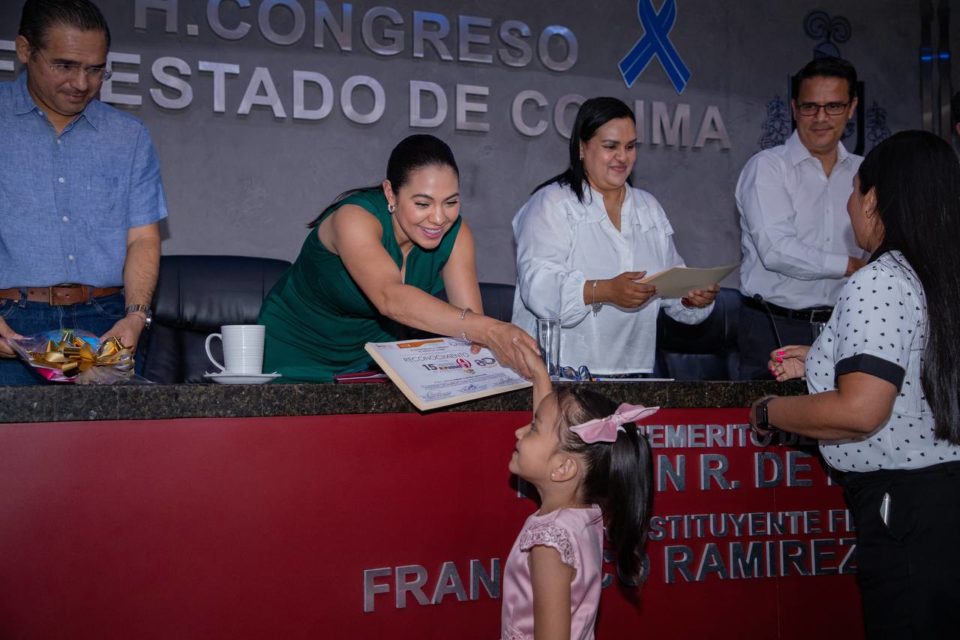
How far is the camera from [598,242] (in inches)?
127

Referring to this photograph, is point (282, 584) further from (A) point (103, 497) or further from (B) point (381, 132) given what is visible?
(B) point (381, 132)

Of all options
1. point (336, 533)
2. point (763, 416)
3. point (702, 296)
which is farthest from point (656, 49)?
point (336, 533)

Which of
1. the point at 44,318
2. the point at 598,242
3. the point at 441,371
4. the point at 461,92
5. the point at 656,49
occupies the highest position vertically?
the point at 656,49

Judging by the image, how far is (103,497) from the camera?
1.65 meters

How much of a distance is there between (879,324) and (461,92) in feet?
11.4

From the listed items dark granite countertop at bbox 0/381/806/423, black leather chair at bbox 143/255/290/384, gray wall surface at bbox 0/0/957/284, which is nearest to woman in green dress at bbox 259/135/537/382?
dark granite countertop at bbox 0/381/806/423

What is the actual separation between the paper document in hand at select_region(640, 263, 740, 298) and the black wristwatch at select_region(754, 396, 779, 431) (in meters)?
0.57

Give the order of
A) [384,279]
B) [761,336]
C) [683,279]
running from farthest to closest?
[761,336]
[683,279]
[384,279]

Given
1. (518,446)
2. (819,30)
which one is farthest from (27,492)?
(819,30)

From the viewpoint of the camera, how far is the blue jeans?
7.73ft

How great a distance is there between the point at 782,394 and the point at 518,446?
3.02 feet

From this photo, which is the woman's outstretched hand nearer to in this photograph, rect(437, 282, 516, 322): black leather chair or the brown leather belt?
the brown leather belt

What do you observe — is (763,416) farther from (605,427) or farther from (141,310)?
(141,310)

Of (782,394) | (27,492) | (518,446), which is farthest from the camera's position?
(782,394)
